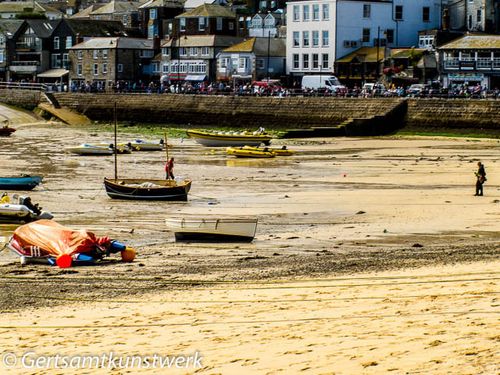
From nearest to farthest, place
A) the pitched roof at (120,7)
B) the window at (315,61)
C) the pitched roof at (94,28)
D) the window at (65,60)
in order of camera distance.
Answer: the window at (315,61) < the pitched roof at (94,28) < the window at (65,60) < the pitched roof at (120,7)

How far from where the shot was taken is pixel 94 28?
112375 millimetres

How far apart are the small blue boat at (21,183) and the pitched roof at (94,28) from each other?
243 feet

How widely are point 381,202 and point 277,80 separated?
184 feet

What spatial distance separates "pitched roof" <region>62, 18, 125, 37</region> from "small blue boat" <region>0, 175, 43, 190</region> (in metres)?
74.0

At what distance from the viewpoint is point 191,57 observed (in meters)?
103

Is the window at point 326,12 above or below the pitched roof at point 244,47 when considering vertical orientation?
above

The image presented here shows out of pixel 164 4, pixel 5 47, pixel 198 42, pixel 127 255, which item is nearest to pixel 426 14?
pixel 198 42

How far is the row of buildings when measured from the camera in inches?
3196

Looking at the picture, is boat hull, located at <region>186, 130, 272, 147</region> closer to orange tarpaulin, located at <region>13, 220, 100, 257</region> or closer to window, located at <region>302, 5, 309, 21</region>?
window, located at <region>302, 5, 309, 21</region>

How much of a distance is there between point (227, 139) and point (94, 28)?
55599mm

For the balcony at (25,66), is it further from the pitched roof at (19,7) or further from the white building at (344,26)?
the white building at (344,26)

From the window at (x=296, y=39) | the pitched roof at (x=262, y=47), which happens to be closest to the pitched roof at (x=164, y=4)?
the pitched roof at (x=262, y=47)

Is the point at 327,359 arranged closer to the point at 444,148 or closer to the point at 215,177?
the point at 215,177

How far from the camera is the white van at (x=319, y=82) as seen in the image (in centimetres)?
8162
